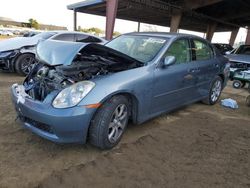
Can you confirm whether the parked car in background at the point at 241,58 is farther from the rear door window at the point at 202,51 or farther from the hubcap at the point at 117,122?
the hubcap at the point at 117,122

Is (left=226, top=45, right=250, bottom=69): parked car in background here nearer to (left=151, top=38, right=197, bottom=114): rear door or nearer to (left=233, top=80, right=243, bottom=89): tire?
(left=233, top=80, right=243, bottom=89): tire

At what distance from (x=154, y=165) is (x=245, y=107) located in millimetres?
3910

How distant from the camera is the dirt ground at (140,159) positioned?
264 centimetres

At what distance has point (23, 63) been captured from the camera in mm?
7691

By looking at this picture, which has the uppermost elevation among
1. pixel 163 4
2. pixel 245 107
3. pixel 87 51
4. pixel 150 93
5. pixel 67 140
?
pixel 163 4

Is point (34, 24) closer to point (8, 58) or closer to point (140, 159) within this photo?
point (8, 58)

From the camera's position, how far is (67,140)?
114 inches

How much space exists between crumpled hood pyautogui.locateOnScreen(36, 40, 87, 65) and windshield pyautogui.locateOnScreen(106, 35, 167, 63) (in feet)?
3.81

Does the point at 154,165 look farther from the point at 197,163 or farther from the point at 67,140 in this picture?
the point at 67,140

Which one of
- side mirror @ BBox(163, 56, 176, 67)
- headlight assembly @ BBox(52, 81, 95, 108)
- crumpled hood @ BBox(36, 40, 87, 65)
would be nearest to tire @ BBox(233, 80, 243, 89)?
side mirror @ BBox(163, 56, 176, 67)

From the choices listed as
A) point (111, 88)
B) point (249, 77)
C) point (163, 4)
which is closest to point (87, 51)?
point (111, 88)

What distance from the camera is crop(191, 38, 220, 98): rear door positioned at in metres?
4.80

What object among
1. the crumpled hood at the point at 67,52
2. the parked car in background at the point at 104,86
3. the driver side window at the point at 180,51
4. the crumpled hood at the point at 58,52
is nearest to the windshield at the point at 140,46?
the parked car in background at the point at 104,86

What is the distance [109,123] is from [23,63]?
5.65 meters
